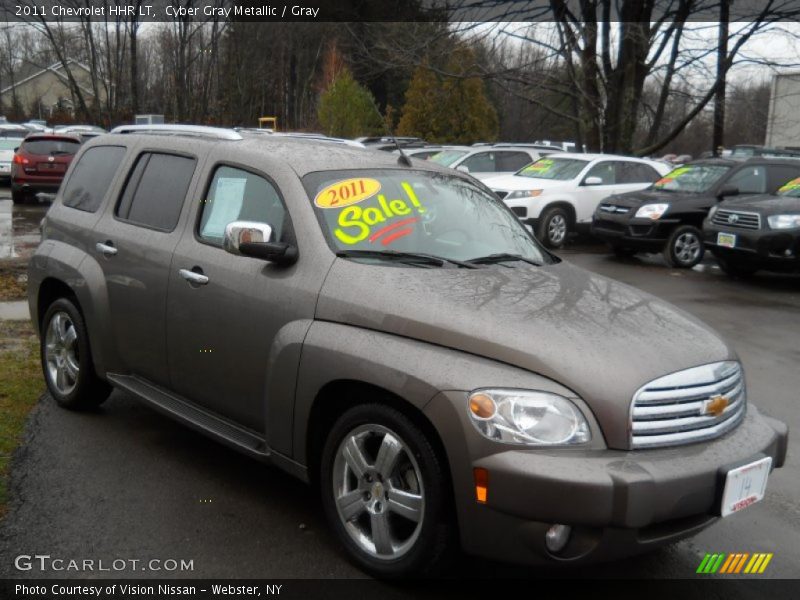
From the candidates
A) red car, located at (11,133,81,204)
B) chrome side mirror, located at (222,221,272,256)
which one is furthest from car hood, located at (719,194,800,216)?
red car, located at (11,133,81,204)

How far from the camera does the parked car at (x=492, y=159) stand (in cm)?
1927

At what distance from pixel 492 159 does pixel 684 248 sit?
22.4 feet

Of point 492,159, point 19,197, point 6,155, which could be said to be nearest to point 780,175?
point 492,159

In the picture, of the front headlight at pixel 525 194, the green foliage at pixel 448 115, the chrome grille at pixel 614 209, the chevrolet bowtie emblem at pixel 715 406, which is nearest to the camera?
the chevrolet bowtie emblem at pixel 715 406

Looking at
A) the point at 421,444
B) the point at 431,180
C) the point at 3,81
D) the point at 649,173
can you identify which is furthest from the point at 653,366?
the point at 3,81

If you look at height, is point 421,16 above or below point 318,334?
above

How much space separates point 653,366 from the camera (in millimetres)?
3266

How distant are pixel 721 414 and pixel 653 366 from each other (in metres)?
0.41

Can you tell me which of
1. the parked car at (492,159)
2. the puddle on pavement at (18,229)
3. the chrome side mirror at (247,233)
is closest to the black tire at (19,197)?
the puddle on pavement at (18,229)

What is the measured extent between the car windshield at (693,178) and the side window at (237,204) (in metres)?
11.2

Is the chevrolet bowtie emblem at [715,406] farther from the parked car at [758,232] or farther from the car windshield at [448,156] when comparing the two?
the car windshield at [448,156]

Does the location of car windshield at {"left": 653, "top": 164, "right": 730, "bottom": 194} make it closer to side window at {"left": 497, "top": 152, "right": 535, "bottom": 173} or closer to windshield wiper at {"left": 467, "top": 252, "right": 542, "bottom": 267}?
side window at {"left": 497, "top": 152, "right": 535, "bottom": 173}

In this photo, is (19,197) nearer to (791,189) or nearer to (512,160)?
(512,160)

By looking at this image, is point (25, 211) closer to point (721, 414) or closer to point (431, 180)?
point (431, 180)
